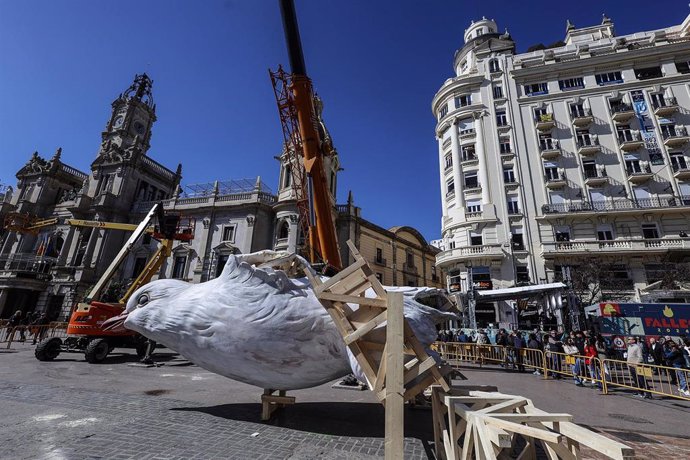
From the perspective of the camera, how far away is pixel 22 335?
18.4m

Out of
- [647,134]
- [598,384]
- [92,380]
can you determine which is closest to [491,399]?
[92,380]

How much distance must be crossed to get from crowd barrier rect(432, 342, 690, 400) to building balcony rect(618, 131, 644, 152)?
21.4 meters

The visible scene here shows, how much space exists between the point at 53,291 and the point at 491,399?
38811 mm

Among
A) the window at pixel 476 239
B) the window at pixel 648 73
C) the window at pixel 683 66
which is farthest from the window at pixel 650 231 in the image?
the window at pixel 683 66

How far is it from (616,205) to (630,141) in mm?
6480

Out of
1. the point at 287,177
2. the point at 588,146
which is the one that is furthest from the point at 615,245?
the point at 287,177

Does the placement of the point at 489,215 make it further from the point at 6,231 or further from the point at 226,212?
the point at 6,231

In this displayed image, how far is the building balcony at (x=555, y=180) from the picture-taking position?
26.3 meters

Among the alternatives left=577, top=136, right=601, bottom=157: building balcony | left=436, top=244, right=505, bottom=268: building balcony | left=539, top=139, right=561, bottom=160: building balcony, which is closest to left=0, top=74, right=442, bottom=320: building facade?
left=436, top=244, right=505, bottom=268: building balcony

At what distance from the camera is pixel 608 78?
29297mm

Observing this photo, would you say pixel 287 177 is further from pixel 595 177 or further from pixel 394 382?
pixel 394 382

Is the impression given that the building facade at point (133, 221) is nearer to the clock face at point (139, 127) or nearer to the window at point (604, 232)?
the clock face at point (139, 127)

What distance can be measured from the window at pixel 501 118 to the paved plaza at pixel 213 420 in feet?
86.2

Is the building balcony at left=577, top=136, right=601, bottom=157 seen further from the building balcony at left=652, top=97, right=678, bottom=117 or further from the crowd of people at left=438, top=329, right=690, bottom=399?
the crowd of people at left=438, top=329, right=690, bottom=399
